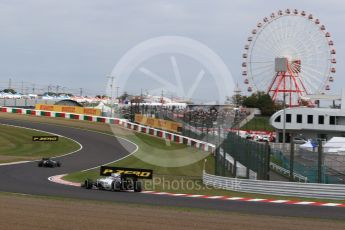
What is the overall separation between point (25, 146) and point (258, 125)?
63656 millimetres

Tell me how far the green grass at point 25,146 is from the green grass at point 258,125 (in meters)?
51.9

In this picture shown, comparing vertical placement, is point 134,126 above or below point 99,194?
above

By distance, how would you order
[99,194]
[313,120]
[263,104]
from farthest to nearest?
[263,104], [313,120], [99,194]

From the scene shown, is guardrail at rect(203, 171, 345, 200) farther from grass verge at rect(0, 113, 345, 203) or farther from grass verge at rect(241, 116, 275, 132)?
grass verge at rect(241, 116, 275, 132)

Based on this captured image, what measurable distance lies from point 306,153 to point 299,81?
205 feet

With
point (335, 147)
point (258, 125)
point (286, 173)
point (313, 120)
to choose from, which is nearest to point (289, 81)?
point (313, 120)

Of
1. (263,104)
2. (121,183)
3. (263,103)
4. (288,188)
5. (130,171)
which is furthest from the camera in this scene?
(263,104)

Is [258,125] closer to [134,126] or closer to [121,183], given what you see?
[134,126]

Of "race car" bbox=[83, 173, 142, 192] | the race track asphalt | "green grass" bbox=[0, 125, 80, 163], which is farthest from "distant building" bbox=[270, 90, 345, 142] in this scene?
"race car" bbox=[83, 173, 142, 192]

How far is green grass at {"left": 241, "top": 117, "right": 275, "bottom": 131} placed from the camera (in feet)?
323

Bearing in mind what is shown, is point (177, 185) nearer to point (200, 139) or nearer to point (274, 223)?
point (274, 223)

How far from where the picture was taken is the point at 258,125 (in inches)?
4035

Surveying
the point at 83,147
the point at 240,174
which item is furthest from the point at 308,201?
the point at 83,147

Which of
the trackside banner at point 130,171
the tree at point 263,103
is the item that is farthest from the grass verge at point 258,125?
the trackside banner at point 130,171
